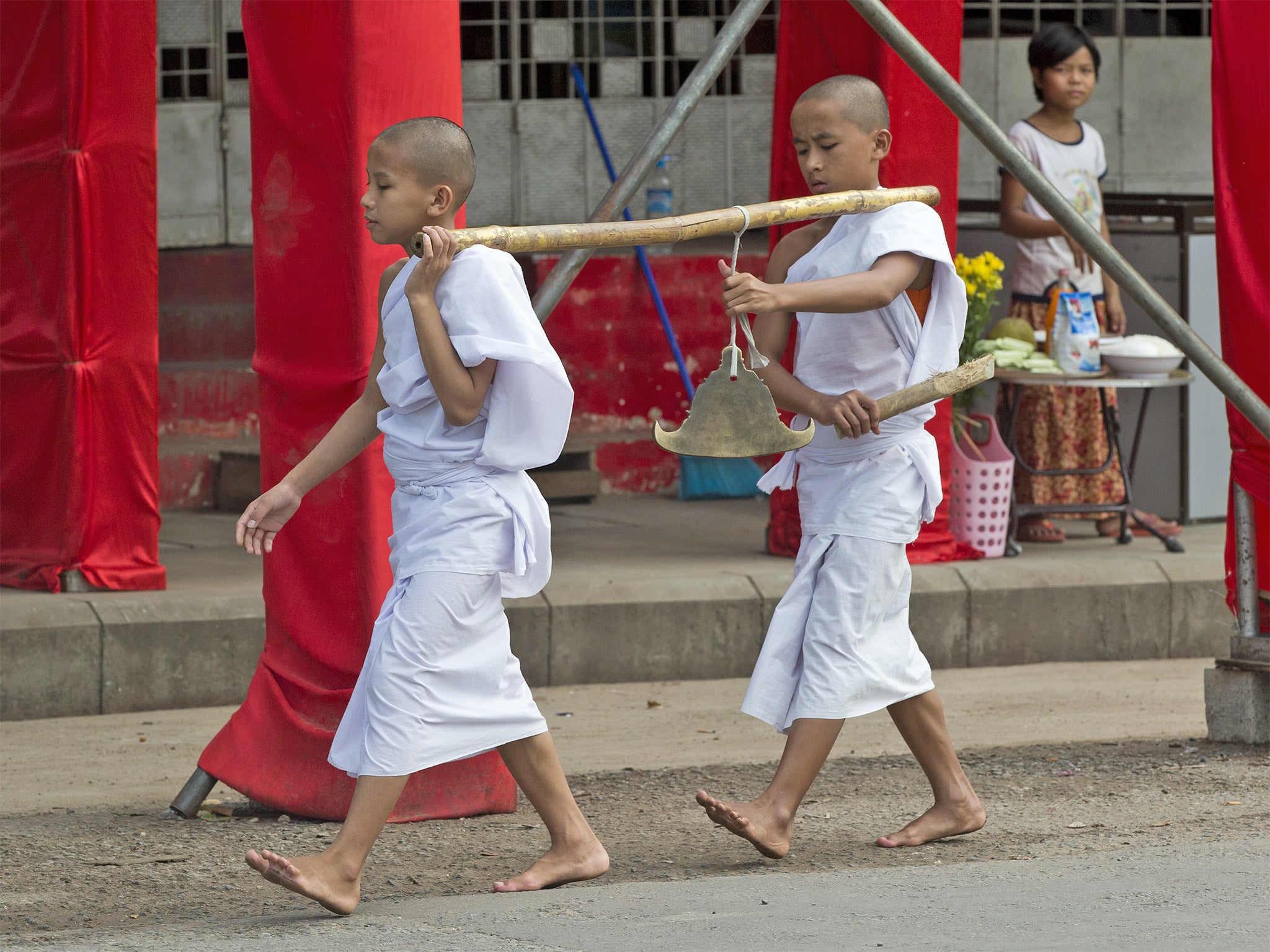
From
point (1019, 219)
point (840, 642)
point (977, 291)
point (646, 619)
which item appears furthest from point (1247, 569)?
point (1019, 219)

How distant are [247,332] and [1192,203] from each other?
437cm

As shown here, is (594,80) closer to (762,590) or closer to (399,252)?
(762,590)

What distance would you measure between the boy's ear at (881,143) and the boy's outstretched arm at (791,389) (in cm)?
27

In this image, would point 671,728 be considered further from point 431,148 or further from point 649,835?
point 431,148

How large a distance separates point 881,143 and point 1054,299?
3.34 metres

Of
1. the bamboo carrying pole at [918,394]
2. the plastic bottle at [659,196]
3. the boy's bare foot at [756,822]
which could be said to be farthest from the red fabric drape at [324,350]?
the plastic bottle at [659,196]

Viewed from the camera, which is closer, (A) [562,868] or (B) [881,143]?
(A) [562,868]

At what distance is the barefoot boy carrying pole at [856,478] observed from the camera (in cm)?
405

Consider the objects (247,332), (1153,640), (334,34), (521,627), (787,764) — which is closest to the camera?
(787,764)

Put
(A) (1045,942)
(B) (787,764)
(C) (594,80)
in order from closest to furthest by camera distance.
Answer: (A) (1045,942) → (B) (787,764) → (C) (594,80)

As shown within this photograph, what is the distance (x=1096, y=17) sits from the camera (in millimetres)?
10945

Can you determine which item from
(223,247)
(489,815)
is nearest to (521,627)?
(489,815)

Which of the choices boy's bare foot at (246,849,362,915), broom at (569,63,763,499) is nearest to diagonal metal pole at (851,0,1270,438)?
boy's bare foot at (246,849,362,915)

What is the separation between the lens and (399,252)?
4652 millimetres
